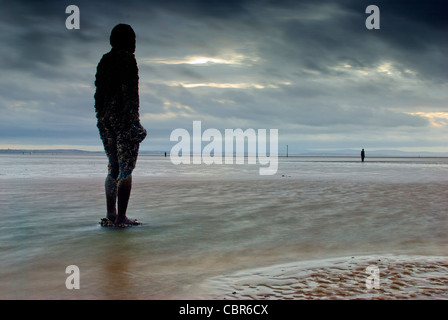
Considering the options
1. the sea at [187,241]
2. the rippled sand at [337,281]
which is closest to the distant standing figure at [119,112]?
the sea at [187,241]

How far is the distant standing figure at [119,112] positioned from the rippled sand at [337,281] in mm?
3841

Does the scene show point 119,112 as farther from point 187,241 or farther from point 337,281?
point 337,281

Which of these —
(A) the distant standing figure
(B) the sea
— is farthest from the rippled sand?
(A) the distant standing figure

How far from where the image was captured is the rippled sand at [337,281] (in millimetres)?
3977

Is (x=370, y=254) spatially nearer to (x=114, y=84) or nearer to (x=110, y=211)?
(x=110, y=211)

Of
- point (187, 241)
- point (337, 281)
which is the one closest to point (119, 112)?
point (187, 241)

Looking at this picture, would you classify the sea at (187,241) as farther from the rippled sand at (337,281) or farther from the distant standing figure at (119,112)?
the distant standing figure at (119,112)

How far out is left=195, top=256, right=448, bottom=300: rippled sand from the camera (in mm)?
3977

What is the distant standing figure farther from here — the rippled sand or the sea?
the rippled sand

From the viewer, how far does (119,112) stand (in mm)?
7820

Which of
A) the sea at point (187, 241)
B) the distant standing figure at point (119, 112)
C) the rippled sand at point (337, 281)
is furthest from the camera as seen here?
the distant standing figure at point (119, 112)
